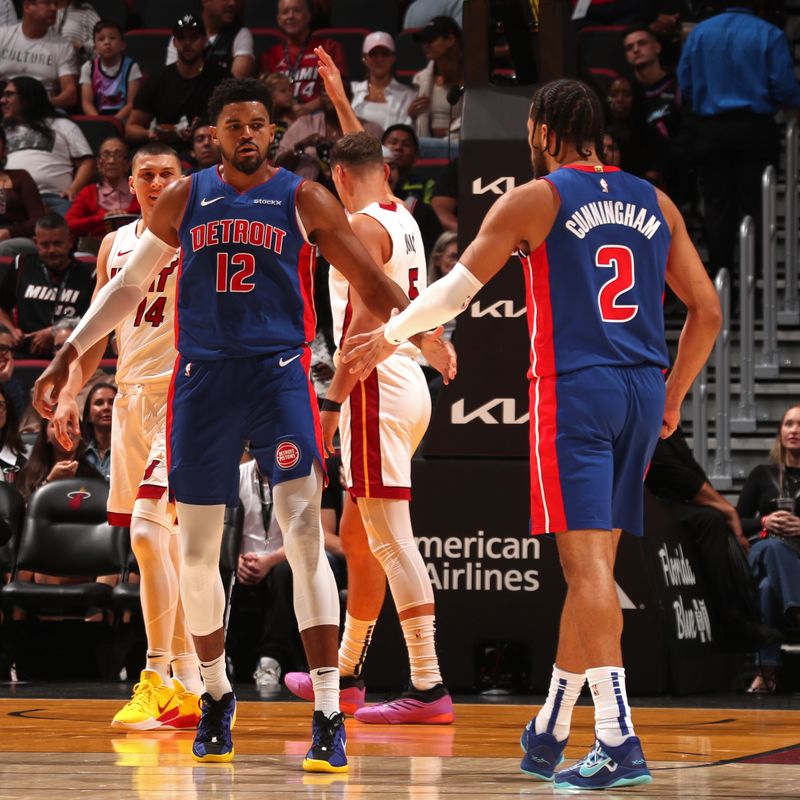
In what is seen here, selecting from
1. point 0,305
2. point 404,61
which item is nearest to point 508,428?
point 0,305

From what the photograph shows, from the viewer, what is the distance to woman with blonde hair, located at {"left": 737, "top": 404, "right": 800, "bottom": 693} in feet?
26.6

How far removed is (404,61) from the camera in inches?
541

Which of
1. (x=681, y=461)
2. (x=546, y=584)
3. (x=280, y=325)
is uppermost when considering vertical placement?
(x=280, y=325)

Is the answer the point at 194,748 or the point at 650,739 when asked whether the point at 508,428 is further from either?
the point at 194,748

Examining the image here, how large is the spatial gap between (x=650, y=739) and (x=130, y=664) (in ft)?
12.7

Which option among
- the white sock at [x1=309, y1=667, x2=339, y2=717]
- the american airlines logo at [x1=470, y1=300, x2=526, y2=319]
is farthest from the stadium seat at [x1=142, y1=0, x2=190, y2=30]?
the white sock at [x1=309, y1=667, x2=339, y2=717]

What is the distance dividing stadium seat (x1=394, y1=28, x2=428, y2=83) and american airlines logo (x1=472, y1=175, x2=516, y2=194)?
21.0ft

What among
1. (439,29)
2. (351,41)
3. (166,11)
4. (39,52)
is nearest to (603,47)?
(439,29)

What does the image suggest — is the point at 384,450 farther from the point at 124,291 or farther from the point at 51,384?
the point at 51,384

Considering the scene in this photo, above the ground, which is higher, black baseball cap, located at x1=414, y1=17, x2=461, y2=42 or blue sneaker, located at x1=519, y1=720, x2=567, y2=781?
black baseball cap, located at x1=414, y1=17, x2=461, y2=42

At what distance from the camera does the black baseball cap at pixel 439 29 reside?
12.3m

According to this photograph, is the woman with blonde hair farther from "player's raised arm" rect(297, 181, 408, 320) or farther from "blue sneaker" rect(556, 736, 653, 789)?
"blue sneaker" rect(556, 736, 653, 789)

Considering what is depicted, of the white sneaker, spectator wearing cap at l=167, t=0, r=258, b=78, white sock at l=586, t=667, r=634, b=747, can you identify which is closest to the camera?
white sock at l=586, t=667, r=634, b=747

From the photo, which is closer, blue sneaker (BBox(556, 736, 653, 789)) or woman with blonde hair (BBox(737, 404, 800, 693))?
blue sneaker (BBox(556, 736, 653, 789))
